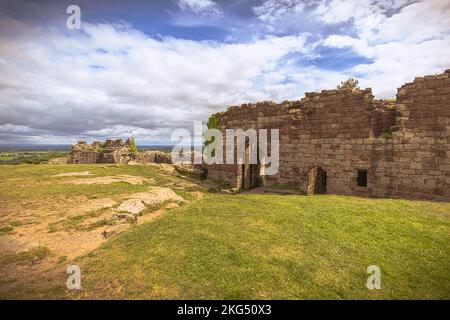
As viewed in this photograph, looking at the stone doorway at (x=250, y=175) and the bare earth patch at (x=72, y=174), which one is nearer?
the bare earth patch at (x=72, y=174)

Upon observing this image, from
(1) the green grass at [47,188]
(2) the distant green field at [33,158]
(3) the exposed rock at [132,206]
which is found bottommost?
(3) the exposed rock at [132,206]

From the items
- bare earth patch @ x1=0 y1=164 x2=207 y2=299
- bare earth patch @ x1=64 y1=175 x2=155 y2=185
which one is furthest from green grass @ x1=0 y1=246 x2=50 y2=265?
bare earth patch @ x1=64 y1=175 x2=155 y2=185

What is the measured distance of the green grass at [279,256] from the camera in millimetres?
5770

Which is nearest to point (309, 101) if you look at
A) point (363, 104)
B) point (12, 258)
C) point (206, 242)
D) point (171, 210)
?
point (363, 104)

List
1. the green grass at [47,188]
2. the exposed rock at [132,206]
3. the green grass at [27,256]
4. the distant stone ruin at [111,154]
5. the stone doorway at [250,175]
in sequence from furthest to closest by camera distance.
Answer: the distant stone ruin at [111,154] → the stone doorway at [250,175] → the green grass at [47,188] → the exposed rock at [132,206] → the green grass at [27,256]

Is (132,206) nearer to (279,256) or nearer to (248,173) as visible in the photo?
(279,256)

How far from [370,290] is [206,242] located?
429cm

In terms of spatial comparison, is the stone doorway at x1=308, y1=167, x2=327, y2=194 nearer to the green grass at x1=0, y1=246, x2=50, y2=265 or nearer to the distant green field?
the green grass at x1=0, y1=246, x2=50, y2=265

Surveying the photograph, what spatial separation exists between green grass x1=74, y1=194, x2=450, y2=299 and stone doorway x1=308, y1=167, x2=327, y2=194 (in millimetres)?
7386

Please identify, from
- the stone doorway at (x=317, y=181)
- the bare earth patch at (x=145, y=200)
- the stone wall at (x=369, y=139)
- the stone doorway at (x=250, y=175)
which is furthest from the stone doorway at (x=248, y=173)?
the bare earth patch at (x=145, y=200)

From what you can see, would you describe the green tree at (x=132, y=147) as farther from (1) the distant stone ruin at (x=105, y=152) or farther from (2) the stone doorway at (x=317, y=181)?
(2) the stone doorway at (x=317, y=181)

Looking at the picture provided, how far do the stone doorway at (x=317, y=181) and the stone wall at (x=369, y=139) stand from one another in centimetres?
21

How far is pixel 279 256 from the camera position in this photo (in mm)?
7105
